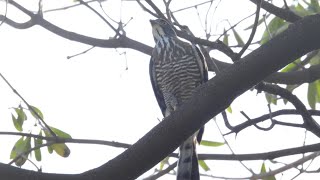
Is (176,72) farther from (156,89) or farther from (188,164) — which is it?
(188,164)

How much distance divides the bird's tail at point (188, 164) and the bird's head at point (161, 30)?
46.9 inches

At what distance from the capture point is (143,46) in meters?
4.17

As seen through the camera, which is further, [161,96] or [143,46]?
[161,96]

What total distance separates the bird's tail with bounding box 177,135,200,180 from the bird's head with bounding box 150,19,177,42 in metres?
1.19

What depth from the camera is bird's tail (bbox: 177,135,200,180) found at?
3934 mm

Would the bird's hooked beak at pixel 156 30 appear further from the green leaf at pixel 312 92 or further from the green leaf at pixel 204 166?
the green leaf at pixel 312 92

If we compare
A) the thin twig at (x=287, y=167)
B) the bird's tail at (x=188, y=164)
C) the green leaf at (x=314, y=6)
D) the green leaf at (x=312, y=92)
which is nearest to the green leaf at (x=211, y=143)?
the bird's tail at (x=188, y=164)

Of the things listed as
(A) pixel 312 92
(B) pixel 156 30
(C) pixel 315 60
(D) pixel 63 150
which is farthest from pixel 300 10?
(D) pixel 63 150

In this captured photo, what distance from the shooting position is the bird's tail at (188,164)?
12.9ft

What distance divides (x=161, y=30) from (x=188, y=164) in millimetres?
1675

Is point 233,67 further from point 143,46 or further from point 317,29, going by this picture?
point 143,46

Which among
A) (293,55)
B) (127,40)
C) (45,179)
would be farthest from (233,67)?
(127,40)

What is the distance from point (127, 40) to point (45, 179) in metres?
1.49

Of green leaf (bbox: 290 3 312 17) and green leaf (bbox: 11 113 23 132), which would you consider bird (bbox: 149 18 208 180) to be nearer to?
green leaf (bbox: 290 3 312 17)
